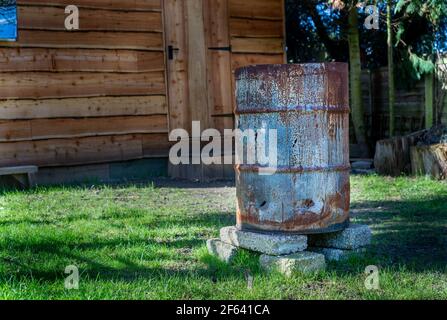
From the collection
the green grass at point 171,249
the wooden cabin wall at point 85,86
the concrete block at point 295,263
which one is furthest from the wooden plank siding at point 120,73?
the concrete block at point 295,263

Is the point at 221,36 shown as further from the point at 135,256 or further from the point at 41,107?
the point at 135,256

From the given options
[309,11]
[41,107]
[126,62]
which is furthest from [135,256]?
[309,11]

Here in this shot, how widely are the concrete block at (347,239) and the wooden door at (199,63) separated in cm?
534

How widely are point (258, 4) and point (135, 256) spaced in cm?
696

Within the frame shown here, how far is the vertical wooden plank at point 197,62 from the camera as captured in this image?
9938mm

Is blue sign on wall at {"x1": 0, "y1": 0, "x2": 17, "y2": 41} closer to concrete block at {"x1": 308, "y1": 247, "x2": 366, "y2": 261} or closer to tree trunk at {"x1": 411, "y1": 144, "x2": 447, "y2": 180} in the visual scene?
concrete block at {"x1": 308, "y1": 247, "x2": 366, "y2": 261}

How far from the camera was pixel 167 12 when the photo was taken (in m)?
9.77

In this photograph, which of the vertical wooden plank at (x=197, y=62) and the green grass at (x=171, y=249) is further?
the vertical wooden plank at (x=197, y=62)

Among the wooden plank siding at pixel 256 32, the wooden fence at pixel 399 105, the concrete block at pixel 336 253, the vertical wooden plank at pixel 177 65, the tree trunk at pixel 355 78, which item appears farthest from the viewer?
the tree trunk at pixel 355 78

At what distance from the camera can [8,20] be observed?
8469mm

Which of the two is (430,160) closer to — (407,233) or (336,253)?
(407,233)

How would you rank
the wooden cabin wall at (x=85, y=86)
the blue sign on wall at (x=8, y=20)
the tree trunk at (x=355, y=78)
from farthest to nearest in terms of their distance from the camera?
the tree trunk at (x=355, y=78) < the wooden cabin wall at (x=85, y=86) < the blue sign on wall at (x=8, y=20)

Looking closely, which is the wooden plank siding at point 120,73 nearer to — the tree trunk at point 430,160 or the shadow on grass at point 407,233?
the tree trunk at point 430,160

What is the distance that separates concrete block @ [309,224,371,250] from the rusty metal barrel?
16 cm
